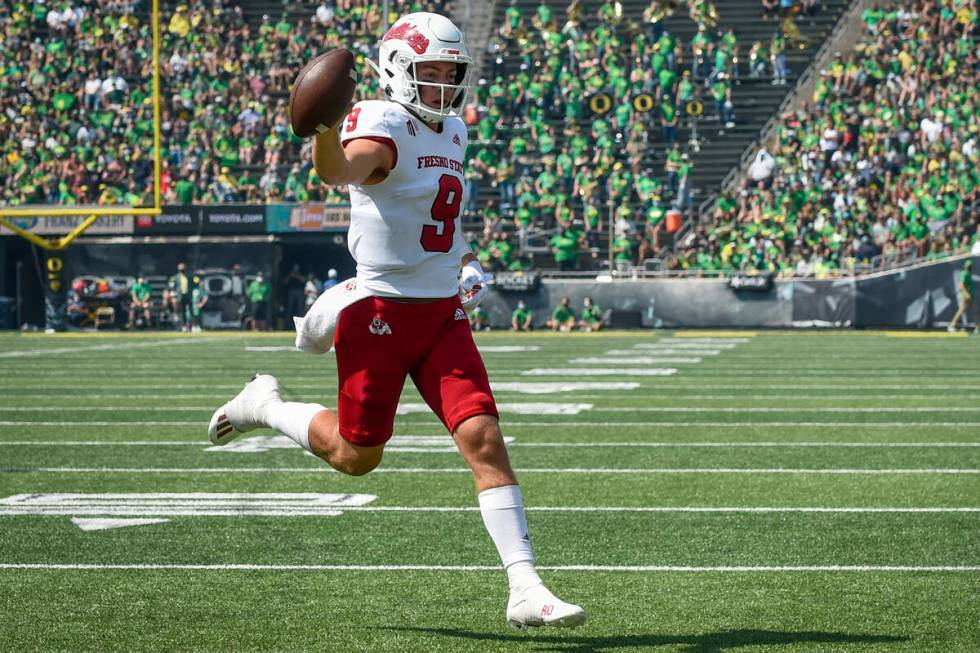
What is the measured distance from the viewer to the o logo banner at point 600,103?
90.9 feet

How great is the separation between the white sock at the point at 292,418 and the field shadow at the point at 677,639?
792 mm

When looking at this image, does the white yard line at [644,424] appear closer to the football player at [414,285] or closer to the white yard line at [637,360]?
the football player at [414,285]

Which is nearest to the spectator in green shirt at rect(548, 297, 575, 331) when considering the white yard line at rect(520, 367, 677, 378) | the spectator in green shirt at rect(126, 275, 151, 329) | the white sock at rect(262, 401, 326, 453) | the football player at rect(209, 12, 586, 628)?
the spectator in green shirt at rect(126, 275, 151, 329)

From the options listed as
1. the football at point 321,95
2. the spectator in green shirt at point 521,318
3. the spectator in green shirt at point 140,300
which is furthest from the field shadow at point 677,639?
the spectator in green shirt at point 140,300

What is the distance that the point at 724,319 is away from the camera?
994 inches

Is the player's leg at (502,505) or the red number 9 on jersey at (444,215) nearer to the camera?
the player's leg at (502,505)

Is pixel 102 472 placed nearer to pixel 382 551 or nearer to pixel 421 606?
pixel 382 551

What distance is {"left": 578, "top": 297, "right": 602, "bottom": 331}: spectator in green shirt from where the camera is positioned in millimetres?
25078

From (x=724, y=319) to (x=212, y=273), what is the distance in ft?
29.2

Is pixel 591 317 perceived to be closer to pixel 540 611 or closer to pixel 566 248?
pixel 566 248

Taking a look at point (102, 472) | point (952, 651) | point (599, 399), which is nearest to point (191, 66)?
point (599, 399)

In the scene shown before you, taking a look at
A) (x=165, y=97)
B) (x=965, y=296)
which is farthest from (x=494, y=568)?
(x=165, y=97)

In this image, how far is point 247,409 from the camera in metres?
5.11

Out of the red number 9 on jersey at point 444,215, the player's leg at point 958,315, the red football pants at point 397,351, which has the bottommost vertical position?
the player's leg at point 958,315
